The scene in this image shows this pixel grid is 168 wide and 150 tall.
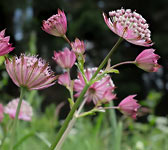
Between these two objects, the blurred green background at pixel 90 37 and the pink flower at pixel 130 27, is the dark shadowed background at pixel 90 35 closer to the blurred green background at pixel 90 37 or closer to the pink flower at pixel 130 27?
the blurred green background at pixel 90 37

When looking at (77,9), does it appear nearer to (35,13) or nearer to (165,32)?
(35,13)

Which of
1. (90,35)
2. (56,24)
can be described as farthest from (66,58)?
(90,35)

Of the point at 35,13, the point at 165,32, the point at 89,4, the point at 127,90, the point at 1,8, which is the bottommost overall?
the point at 127,90

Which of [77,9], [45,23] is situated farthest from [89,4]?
[45,23]

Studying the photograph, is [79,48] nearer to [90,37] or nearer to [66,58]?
[66,58]

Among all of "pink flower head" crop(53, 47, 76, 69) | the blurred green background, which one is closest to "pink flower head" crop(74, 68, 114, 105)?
"pink flower head" crop(53, 47, 76, 69)

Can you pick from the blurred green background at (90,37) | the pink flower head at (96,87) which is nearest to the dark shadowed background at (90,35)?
the blurred green background at (90,37)
